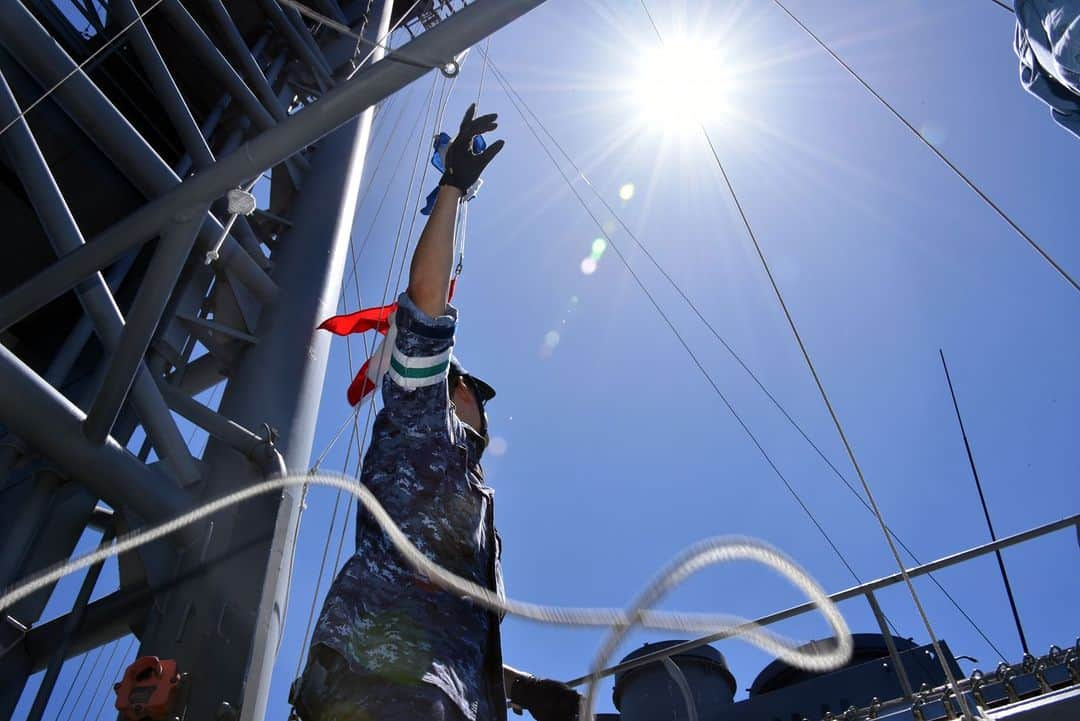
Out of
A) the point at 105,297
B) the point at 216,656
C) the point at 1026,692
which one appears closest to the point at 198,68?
the point at 105,297

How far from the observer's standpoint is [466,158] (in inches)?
106

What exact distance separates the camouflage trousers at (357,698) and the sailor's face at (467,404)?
38.6 inches

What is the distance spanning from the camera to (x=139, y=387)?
395 centimetres

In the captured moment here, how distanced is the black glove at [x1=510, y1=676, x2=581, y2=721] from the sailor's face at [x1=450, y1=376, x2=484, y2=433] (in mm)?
955

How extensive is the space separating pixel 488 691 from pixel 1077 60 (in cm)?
227

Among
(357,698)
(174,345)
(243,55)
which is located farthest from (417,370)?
(243,55)

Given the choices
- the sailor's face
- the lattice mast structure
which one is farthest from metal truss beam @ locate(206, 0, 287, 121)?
the sailor's face

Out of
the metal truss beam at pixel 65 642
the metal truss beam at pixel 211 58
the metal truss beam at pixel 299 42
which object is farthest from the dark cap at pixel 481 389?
the metal truss beam at pixel 299 42

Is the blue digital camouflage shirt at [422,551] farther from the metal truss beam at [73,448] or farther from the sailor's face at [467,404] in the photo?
the metal truss beam at [73,448]

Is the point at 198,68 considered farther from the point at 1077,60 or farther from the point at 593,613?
the point at 1077,60

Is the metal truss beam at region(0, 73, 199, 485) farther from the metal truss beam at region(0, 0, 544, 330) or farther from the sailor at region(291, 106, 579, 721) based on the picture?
the sailor at region(291, 106, 579, 721)

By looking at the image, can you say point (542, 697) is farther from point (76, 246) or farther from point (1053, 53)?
point (76, 246)

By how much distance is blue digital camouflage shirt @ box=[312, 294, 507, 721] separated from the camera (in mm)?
1899

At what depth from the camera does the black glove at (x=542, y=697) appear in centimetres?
278
